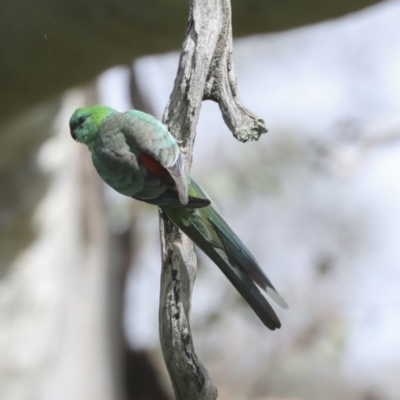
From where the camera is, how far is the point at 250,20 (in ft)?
5.79

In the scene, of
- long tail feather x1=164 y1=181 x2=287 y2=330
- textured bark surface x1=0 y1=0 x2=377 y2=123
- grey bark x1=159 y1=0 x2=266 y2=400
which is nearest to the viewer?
grey bark x1=159 y1=0 x2=266 y2=400

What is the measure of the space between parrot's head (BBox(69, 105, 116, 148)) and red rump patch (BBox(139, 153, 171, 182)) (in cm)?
13

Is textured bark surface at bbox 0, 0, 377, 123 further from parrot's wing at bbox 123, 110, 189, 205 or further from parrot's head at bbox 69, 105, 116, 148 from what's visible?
parrot's wing at bbox 123, 110, 189, 205

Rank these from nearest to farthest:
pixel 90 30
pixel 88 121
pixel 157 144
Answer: pixel 157 144
pixel 88 121
pixel 90 30

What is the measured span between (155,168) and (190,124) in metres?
0.10

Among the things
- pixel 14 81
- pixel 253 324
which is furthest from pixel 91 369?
pixel 14 81

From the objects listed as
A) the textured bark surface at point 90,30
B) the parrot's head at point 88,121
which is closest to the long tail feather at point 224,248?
the parrot's head at point 88,121

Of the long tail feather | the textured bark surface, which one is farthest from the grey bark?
the textured bark surface

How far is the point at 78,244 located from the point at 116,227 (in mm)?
207

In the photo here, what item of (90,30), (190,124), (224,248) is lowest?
(224,248)

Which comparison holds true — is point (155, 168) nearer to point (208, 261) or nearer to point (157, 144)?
point (157, 144)

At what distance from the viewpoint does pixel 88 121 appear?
924 mm

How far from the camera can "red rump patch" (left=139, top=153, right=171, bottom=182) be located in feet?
2.73

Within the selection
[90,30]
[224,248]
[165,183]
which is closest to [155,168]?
[165,183]
